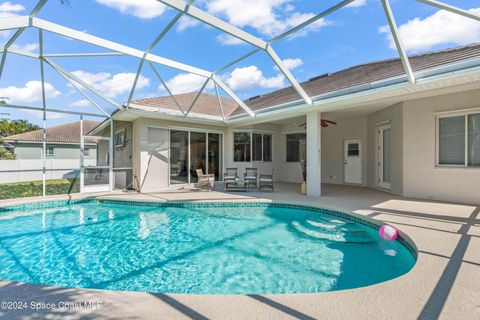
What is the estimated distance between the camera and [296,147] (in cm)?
1280

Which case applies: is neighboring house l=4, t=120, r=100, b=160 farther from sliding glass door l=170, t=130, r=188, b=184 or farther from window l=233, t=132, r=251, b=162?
window l=233, t=132, r=251, b=162

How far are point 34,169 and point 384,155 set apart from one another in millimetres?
12910

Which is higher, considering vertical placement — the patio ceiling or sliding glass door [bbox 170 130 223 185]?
the patio ceiling

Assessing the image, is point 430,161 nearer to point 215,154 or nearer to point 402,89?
point 402,89

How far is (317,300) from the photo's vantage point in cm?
217

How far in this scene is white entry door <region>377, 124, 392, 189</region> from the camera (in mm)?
9297

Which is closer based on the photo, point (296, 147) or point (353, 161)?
point (353, 161)

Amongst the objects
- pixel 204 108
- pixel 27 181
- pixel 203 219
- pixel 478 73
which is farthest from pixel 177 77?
pixel 478 73

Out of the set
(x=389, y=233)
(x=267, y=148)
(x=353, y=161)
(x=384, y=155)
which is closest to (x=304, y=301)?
(x=389, y=233)

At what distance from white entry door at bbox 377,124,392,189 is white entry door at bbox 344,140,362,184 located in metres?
1.08

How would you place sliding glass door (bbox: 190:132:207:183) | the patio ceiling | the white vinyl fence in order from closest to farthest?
the patio ceiling, the white vinyl fence, sliding glass door (bbox: 190:132:207:183)

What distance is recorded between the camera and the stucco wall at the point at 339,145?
35.1 feet

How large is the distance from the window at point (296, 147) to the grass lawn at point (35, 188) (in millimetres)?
9712

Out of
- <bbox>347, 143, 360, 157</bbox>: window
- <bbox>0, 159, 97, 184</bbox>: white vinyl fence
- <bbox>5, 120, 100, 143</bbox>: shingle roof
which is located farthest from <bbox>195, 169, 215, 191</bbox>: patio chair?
<bbox>5, 120, 100, 143</bbox>: shingle roof
